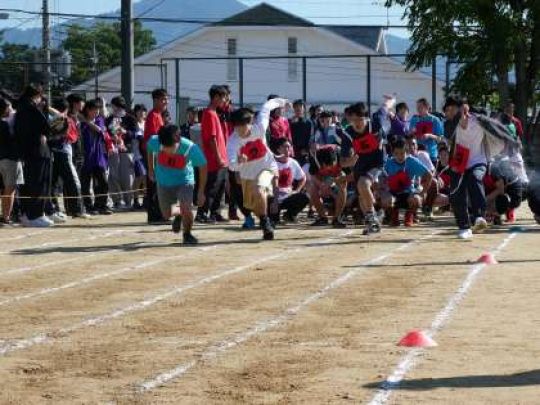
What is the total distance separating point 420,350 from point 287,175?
11.5 metres

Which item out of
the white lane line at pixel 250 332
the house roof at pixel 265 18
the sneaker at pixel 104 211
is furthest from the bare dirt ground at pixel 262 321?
the house roof at pixel 265 18

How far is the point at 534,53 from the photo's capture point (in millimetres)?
34344

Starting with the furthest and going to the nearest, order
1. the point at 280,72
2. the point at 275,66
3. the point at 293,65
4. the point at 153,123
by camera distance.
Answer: the point at 293,65 < the point at 280,72 < the point at 275,66 < the point at 153,123

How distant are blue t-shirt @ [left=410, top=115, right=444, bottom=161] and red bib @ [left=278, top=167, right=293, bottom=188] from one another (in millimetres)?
3896

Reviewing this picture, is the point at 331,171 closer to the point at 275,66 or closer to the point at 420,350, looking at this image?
the point at 420,350

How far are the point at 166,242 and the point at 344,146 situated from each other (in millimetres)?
3577

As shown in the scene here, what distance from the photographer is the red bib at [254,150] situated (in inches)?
699

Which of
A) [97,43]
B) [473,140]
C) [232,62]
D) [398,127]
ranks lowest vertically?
[473,140]

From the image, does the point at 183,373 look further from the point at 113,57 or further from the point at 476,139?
the point at 113,57

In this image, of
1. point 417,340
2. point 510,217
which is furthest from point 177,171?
point 417,340

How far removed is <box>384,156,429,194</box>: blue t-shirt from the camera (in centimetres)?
1992

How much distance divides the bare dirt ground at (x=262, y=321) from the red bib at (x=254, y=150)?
1272mm

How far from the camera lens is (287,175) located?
66.3ft

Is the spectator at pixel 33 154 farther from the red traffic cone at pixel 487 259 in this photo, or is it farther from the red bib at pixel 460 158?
the red traffic cone at pixel 487 259
